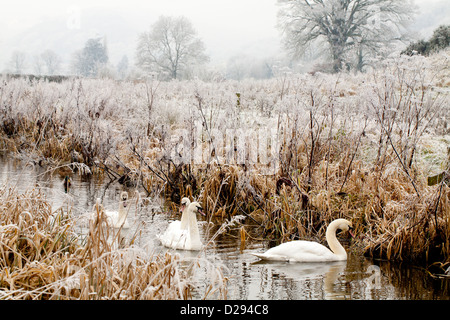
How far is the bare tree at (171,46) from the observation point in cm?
4747

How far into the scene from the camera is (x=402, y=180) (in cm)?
730

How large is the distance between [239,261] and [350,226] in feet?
5.10

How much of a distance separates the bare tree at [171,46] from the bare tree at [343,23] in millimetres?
14188

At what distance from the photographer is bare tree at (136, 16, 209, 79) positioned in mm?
47469

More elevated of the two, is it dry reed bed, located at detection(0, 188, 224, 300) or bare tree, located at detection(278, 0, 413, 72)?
bare tree, located at detection(278, 0, 413, 72)

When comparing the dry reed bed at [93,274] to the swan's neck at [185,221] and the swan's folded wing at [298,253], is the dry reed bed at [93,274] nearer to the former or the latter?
the swan's folded wing at [298,253]

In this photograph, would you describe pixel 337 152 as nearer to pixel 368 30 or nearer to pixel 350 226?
pixel 350 226

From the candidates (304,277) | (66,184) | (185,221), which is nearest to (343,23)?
(66,184)

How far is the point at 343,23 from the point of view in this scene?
1391 inches

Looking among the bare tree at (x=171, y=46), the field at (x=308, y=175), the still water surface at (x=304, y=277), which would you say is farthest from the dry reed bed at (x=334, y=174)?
the bare tree at (x=171, y=46)

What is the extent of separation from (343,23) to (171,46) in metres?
19.2

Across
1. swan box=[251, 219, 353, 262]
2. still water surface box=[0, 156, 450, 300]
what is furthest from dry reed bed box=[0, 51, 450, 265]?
swan box=[251, 219, 353, 262]

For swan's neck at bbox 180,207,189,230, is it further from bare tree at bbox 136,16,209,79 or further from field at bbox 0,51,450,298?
bare tree at bbox 136,16,209,79

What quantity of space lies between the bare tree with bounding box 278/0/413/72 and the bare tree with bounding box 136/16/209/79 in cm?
1419
